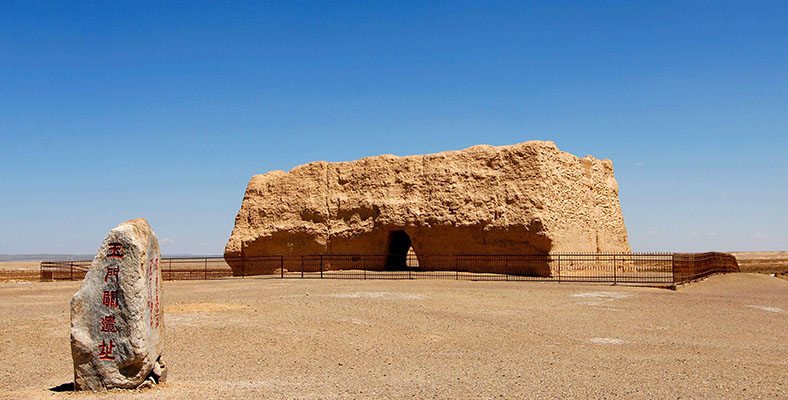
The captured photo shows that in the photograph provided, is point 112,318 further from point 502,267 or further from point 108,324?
point 502,267

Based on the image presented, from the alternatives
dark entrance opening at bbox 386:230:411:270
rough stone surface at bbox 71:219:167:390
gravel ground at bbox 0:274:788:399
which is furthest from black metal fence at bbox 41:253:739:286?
rough stone surface at bbox 71:219:167:390

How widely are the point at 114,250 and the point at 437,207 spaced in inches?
830

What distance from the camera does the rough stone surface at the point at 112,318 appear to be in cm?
628

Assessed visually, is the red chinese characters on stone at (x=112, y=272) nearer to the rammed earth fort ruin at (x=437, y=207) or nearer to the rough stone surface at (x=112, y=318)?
the rough stone surface at (x=112, y=318)

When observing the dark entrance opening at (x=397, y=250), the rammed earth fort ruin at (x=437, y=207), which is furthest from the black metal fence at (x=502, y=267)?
the rammed earth fort ruin at (x=437, y=207)

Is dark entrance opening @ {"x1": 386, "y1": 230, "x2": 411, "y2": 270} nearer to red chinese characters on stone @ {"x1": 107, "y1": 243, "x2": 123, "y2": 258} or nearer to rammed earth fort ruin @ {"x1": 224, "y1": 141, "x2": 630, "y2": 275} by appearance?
rammed earth fort ruin @ {"x1": 224, "y1": 141, "x2": 630, "y2": 275}

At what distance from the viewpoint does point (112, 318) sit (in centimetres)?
630

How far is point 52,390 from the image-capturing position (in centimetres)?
656

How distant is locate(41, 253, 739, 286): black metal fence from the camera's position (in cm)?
2189

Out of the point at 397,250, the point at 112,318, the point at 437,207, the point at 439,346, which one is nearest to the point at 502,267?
the point at 437,207

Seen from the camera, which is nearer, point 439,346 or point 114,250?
point 114,250

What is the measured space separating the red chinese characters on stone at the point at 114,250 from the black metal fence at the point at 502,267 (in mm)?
14387

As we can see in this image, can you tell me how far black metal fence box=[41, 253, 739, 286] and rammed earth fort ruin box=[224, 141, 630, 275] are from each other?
0.24 m

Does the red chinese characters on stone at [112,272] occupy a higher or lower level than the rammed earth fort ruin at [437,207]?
lower
